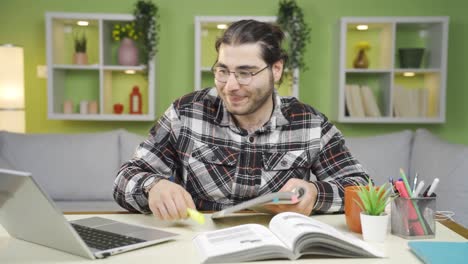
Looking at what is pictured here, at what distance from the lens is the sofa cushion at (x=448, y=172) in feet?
8.63

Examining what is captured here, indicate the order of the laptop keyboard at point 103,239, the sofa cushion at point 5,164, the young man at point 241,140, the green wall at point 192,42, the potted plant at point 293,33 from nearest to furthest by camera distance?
1. the laptop keyboard at point 103,239
2. the young man at point 241,140
3. the sofa cushion at point 5,164
4. the potted plant at point 293,33
5. the green wall at point 192,42

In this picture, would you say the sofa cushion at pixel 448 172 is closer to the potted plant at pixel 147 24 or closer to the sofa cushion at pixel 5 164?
the potted plant at pixel 147 24

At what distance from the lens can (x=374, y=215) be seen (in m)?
1.11

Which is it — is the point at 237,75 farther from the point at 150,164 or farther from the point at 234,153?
the point at 150,164

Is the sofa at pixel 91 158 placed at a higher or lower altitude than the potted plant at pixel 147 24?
lower

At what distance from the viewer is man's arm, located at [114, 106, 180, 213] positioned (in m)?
1.46

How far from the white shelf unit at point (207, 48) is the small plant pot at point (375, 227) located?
95.8 inches

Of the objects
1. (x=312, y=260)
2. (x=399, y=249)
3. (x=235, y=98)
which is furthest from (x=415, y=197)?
(x=235, y=98)

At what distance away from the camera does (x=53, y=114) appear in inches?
143

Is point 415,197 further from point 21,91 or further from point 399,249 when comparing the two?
point 21,91

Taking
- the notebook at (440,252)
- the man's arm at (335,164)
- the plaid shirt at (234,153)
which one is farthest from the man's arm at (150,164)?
the notebook at (440,252)

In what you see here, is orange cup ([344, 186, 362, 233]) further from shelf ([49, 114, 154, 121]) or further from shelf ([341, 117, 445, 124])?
shelf ([49, 114, 154, 121])

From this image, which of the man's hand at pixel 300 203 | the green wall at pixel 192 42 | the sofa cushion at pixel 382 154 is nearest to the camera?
the man's hand at pixel 300 203

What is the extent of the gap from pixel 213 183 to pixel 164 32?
245cm
